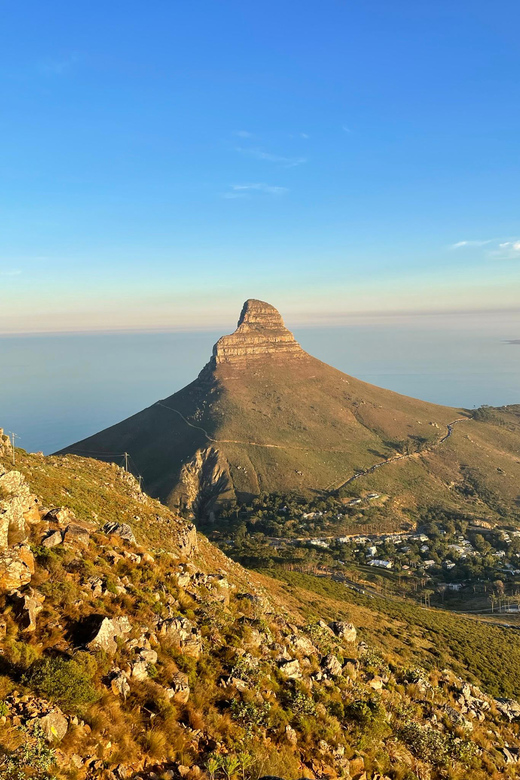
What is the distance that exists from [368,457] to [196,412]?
68.5 m

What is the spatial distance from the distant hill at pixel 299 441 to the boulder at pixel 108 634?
113 meters

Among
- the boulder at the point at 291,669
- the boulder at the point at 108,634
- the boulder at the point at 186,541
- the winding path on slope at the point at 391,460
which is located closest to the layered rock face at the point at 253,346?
the winding path on slope at the point at 391,460

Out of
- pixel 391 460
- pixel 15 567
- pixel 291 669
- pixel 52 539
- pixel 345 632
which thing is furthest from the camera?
pixel 391 460

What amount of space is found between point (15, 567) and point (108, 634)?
329 cm

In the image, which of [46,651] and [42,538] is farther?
[42,538]

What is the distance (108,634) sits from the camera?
33.0 feet

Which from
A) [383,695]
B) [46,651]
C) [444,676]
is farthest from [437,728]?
[46,651]

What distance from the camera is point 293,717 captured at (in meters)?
11.0

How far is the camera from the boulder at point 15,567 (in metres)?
10.5

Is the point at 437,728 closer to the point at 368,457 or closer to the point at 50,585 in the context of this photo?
the point at 50,585

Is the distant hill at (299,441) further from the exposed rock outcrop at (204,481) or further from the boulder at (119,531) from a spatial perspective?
the boulder at (119,531)

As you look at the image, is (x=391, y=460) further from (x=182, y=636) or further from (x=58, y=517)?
(x=182, y=636)

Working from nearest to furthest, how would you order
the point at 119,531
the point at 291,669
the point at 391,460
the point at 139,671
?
the point at 139,671 < the point at 291,669 < the point at 119,531 < the point at 391,460

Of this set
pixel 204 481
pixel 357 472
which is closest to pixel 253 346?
pixel 204 481
